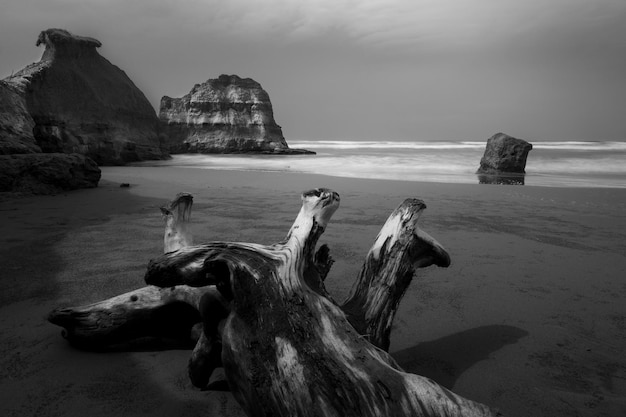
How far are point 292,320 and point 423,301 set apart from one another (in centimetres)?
162

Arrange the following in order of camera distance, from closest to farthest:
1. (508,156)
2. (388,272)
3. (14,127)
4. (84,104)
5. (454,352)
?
(388,272) < (454,352) < (14,127) < (508,156) < (84,104)

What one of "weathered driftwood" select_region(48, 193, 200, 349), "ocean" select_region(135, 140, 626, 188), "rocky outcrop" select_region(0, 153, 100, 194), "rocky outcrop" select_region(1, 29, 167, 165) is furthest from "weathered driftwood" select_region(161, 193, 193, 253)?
"rocky outcrop" select_region(1, 29, 167, 165)

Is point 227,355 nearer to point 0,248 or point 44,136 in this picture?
point 0,248

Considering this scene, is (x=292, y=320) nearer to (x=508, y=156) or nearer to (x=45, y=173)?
(x=45, y=173)

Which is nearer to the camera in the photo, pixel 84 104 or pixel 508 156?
pixel 508 156

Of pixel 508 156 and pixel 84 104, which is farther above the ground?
pixel 84 104

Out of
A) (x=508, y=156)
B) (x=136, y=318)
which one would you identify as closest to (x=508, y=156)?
(x=508, y=156)

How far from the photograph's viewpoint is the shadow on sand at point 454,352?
6.40ft

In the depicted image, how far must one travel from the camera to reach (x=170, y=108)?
117ft

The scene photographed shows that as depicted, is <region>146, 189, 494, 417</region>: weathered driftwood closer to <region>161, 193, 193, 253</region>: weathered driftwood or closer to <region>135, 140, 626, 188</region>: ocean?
<region>161, 193, 193, 253</region>: weathered driftwood

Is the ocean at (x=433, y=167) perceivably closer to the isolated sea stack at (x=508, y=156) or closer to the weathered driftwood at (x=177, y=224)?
A: the isolated sea stack at (x=508, y=156)

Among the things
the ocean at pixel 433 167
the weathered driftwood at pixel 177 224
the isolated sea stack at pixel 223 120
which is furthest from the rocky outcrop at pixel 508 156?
the isolated sea stack at pixel 223 120

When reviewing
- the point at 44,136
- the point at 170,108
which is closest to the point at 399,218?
the point at 44,136

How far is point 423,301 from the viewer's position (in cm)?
281
